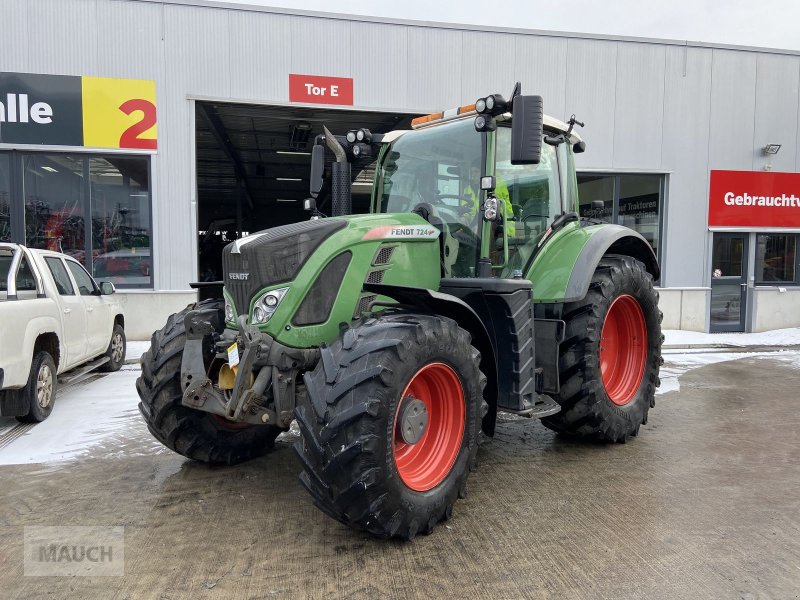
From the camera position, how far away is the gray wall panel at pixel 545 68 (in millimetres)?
11852

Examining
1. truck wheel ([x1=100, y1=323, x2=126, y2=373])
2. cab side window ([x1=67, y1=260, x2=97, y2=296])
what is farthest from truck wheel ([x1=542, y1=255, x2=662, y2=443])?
truck wheel ([x1=100, y1=323, x2=126, y2=373])

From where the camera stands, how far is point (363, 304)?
3658mm

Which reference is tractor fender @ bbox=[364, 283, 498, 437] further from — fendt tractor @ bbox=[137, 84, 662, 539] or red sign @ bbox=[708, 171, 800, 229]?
red sign @ bbox=[708, 171, 800, 229]

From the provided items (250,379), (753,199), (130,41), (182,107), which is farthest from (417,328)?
(753,199)

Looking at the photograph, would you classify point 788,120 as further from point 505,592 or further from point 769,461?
point 505,592

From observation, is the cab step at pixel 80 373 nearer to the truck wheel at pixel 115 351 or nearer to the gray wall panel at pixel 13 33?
the truck wheel at pixel 115 351

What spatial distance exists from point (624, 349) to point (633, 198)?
27.4 feet

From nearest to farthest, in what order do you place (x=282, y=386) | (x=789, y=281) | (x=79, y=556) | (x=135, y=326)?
1. (x=79, y=556)
2. (x=282, y=386)
3. (x=135, y=326)
4. (x=789, y=281)

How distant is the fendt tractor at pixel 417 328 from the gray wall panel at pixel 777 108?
982 centimetres

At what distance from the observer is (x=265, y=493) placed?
3918 millimetres

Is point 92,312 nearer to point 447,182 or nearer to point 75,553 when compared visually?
point 75,553

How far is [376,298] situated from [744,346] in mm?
10141

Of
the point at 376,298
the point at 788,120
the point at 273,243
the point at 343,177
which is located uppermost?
the point at 788,120

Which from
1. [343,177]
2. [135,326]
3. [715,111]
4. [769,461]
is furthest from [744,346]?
[135,326]
